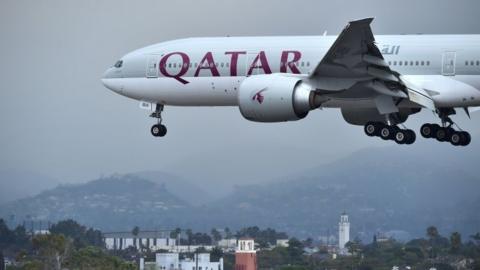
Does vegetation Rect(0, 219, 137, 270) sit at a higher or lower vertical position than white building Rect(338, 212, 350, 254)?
lower

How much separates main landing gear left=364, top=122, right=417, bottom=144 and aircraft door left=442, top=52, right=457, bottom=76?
2.79 m

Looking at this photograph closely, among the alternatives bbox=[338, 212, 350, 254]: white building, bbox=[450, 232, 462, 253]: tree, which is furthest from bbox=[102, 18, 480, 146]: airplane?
bbox=[338, 212, 350, 254]: white building

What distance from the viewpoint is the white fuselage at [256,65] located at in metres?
58.4

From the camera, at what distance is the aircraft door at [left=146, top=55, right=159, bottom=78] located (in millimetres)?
64250

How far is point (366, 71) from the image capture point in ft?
189

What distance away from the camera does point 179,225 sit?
90.6 meters

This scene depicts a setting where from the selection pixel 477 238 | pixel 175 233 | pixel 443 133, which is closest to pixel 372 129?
pixel 443 133

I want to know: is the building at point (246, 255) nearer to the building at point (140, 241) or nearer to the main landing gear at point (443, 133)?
the building at point (140, 241)

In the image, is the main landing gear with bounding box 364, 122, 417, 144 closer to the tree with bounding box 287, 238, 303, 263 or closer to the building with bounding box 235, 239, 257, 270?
the building with bounding box 235, 239, 257, 270

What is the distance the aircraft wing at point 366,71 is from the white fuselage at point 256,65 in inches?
36.4

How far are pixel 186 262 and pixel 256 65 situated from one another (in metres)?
18.2

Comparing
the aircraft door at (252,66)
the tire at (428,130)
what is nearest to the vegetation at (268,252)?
the aircraft door at (252,66)

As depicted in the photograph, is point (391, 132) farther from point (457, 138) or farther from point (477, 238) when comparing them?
point (477, 238)

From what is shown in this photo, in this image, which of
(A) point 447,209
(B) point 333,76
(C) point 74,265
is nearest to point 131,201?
(A) point 447,209
